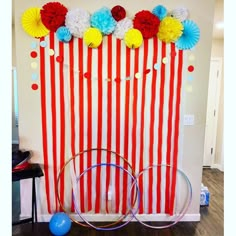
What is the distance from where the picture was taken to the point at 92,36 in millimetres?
2230

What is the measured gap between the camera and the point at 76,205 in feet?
8.48

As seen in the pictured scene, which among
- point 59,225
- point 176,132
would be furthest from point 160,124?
point 59,225

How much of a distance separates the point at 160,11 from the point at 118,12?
1.43 feet

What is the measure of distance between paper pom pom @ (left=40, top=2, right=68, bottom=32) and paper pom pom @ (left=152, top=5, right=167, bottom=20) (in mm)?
931

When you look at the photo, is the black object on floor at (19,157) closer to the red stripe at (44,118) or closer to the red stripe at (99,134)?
the red stripe at (44,118)

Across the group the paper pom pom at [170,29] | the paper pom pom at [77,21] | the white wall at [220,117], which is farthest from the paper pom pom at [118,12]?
the white wall at [220,117]

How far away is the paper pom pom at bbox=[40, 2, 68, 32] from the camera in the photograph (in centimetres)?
222

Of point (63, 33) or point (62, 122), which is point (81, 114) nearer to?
point (62, 122)

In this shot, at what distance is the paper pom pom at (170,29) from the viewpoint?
88.7 inches

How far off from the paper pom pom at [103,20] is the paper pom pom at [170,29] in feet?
1.65

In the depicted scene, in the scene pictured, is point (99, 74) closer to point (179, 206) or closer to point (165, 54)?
point (165, 54)

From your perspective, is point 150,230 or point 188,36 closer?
point 188,36

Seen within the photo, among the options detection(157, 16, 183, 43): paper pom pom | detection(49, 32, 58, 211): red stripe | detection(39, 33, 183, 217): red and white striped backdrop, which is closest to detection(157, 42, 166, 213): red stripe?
detection(39, 33, 183, 217): red and white striped backdrop
